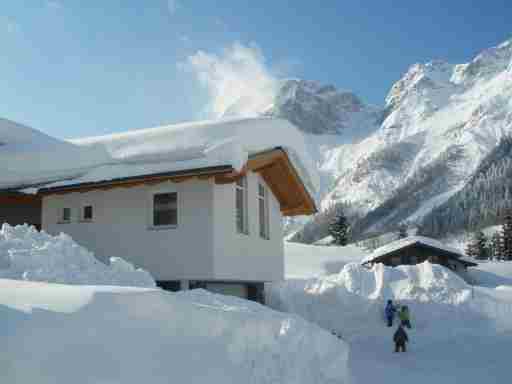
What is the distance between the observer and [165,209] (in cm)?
1389

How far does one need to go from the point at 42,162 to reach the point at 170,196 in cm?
356

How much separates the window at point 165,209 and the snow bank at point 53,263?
4.51 metres

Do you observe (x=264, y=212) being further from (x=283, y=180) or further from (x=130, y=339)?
(x=130, y=339)

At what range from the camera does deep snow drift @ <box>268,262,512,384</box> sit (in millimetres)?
12969

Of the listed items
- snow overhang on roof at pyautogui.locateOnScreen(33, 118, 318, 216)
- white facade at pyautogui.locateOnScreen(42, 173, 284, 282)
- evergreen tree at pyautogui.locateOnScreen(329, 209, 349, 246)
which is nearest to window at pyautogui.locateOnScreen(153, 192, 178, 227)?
white facade at pyautogui.locateOnScreen(42, 173, 284, 282)

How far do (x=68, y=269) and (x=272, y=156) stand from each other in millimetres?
8255

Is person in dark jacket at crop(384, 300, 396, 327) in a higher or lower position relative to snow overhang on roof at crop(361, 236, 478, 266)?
lower

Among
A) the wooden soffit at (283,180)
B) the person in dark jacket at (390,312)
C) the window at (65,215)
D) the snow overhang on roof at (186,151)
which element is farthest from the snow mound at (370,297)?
the window at (65,215)

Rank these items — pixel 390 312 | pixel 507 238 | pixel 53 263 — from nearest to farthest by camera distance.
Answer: pixel 53 263 → pixel 390 312 → pixel 507 238

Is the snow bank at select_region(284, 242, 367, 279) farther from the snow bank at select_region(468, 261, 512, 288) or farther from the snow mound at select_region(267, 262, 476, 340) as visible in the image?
the snow mound at select_region(267, 262, 476, 340)

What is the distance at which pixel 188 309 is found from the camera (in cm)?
545

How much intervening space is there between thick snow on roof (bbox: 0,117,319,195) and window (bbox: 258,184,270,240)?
1.97m

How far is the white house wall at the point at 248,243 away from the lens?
13609mm

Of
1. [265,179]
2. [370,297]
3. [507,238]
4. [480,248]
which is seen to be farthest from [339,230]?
[265,179]
